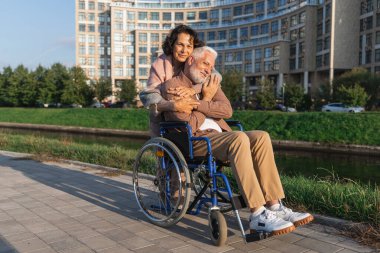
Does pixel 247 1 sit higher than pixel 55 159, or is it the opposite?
pixel 247 1

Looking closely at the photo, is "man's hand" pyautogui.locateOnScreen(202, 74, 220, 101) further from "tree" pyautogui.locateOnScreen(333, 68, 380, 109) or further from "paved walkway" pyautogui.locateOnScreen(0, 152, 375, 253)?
"tree" pyautogui.locateOnScreen(333, 68, 380, 109)

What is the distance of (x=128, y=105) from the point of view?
50719 mm

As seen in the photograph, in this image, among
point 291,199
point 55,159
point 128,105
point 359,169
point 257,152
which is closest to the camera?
point 257,152

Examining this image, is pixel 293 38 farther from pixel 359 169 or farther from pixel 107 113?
pixel 359 169

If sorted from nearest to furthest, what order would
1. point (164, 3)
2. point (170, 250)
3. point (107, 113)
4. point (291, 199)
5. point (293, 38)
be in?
point (170, 250), point (291, 199), point (107, 113), point (293, 38), point (164, 3)

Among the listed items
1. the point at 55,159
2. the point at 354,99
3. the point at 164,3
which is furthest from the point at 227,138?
the point at 164,3

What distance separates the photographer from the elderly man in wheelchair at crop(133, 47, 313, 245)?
306 cm

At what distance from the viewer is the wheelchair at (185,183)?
10.2 feet

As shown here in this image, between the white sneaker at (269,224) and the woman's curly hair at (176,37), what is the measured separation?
6.13 feet

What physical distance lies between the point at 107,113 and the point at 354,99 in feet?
69.0

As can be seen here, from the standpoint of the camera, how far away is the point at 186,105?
3518 mm

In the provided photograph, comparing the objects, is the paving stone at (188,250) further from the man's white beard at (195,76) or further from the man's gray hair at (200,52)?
the man's gray hair at (200,52)

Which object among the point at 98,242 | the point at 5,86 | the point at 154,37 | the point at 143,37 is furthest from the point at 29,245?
the point at 143,37

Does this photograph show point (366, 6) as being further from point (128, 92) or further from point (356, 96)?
point (128, 92)
